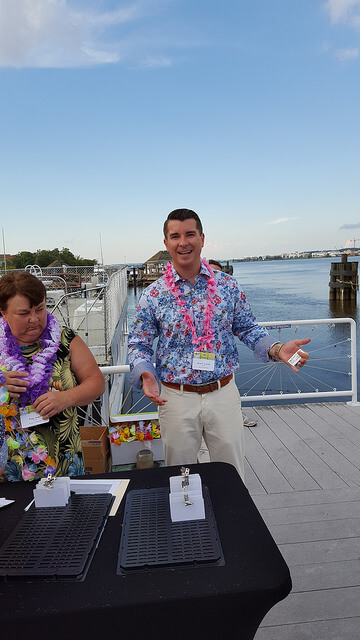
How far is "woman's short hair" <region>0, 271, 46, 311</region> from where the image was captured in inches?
57.7

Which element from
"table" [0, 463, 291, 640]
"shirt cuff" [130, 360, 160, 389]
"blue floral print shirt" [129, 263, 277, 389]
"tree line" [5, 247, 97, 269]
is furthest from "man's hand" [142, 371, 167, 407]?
"tree line" [5, 247, 97, 269]

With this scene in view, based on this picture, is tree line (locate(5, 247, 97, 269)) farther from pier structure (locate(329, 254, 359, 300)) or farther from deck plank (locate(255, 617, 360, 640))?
deck plank (locate(255, 617, 360, 640))

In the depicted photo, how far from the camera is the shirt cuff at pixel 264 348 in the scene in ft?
5.94

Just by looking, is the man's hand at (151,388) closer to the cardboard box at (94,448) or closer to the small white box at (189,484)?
the small white box at (189,484)

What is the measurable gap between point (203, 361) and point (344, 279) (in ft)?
125

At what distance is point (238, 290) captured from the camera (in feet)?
6.29

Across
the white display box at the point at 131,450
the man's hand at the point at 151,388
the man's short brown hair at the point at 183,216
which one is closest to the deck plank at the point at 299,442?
the white display box at the point at 131,450

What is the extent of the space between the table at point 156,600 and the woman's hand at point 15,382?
2.06 ft

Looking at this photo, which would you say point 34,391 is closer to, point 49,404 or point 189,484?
point 49,404

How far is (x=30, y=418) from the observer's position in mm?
1429

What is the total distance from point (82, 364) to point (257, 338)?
2.53 ft

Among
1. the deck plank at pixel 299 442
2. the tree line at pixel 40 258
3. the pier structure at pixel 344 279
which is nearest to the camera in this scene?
the deck plank at pixel 299 442

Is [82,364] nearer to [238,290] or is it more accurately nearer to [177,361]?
[177,361]

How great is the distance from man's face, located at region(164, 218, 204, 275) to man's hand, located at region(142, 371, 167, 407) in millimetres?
520
